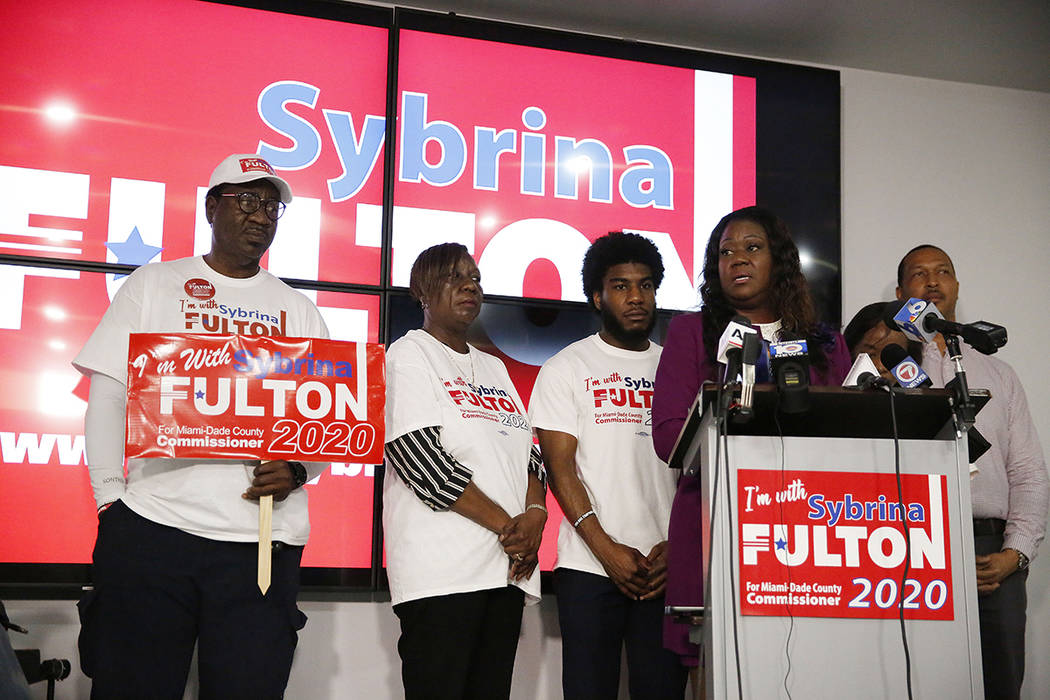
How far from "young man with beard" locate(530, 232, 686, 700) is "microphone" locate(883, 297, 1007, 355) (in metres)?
1.05

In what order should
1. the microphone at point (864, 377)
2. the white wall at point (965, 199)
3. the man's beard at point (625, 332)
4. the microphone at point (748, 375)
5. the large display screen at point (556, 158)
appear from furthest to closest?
the white wall at point (965, 199) → the large display screen at point (556, 158) → the man's beard at point (625, 332) → the microphone at point (864, 377) → the microphone at point (748, 375)

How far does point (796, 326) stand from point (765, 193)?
1.91 meters

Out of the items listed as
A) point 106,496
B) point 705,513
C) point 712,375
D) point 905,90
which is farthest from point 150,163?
point 905,90

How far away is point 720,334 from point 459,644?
3.74 ft

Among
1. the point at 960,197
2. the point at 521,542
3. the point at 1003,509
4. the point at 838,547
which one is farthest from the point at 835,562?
the point at 960,197

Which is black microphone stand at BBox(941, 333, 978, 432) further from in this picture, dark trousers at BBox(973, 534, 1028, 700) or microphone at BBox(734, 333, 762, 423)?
dark trousers at BBox(973, 534, 1028, 700)

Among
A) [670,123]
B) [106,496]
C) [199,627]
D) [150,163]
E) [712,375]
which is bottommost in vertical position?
[199,627]

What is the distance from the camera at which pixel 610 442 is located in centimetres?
329

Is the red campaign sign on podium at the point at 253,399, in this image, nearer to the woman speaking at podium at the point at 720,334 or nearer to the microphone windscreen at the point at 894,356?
the woman speaking at podium at the point at 720,334

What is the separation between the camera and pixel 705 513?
2.20m

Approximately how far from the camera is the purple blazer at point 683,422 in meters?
2.62

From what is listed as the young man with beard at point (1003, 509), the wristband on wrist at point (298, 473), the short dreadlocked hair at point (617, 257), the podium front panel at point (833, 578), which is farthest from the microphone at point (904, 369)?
the wristband on wrist at point (298, 473)

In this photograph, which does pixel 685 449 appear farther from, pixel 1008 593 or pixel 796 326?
pixel 1008 593

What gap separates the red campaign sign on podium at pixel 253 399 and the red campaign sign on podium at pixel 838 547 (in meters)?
1.12
